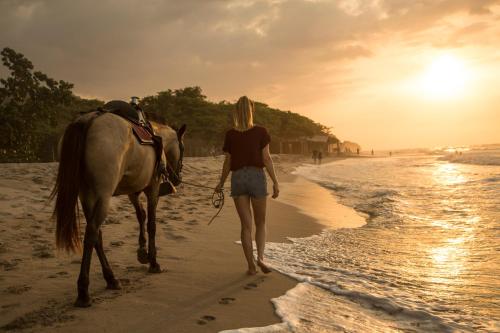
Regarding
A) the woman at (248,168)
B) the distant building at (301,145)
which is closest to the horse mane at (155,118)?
the woman at (248,168)

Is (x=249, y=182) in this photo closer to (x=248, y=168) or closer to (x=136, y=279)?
(x=248, y=168)

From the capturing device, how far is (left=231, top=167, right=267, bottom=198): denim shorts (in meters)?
4.54

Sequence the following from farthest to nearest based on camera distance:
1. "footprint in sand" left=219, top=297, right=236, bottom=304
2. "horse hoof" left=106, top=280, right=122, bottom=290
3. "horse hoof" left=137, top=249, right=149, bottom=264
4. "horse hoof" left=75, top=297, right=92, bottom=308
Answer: "horse hoof" left=137, top=249, right=149, bottom=264 → "horse hoof" left=106, top=280, right=122, bottom=290 → "footprint in sand" left=219, top=297, right=236, bottom=304 → "horse hoof" left=75, top=297, right=92, bottom=308

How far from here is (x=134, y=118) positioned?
455cm

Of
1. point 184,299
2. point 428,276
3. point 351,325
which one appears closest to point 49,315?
point 184,299

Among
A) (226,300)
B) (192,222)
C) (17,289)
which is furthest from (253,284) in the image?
(192,222)

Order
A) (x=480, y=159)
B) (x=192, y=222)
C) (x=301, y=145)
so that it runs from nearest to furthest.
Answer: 1. (x=192, y=222)
2. (x=480, y=159)
3. (x=301, y=145)

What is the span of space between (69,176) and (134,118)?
1.24 m

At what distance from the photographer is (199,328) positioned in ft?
9.61

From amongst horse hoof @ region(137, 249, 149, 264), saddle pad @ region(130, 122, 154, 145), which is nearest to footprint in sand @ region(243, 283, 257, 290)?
horse hoof @ region(137, 249, 149, 264)

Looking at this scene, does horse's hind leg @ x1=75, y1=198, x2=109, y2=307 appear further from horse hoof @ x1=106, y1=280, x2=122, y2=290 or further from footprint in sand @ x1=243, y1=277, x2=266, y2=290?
footprint in sand @ x1=243, y1=277, x2=266, y2=290

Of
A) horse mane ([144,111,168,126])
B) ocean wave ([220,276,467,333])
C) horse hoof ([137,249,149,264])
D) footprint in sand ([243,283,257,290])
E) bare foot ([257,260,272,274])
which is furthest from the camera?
horse mane ([144,111,168,126])

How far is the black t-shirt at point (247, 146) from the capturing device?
4.57 meters

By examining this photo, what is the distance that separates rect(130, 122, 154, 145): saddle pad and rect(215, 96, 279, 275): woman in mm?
Result: 958
